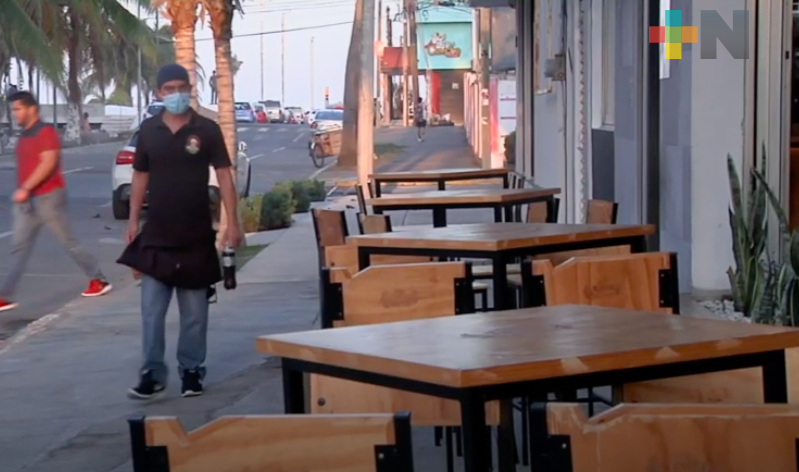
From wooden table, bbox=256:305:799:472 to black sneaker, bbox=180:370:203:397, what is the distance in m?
3.56

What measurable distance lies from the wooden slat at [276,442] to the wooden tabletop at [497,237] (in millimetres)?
3661

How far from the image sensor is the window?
11.9 metres

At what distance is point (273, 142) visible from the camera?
5519 centimetres

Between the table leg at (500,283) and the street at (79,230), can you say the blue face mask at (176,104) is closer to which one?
the table leg at (500,283)

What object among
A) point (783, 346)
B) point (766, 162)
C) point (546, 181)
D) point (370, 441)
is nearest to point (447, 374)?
point (370, 441)

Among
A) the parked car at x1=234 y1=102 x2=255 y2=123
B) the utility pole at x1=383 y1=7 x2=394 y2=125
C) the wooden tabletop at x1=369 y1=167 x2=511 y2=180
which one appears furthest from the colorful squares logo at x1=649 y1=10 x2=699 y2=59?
the parked car at x1=234 y1=102 x2=255 y2=123

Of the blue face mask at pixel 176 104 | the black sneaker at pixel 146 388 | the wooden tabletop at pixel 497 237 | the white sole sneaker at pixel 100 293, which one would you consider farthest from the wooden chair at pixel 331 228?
the white sole sneaker at pixel 100 293

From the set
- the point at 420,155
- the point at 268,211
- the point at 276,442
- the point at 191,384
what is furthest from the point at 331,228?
the point at 420,155

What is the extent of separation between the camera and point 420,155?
4266cm

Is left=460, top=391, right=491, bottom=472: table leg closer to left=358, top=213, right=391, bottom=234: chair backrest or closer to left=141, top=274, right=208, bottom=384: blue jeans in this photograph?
left=141, top=274, right=208, bottom=384: blue jeans

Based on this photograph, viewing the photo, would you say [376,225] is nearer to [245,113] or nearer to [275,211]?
[275,211]

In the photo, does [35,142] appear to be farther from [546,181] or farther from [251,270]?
[546,181]

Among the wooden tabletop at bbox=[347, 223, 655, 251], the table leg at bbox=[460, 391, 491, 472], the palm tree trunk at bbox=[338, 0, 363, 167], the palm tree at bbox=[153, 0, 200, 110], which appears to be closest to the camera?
the table leg at bbox=[460, 391, 491, 472]

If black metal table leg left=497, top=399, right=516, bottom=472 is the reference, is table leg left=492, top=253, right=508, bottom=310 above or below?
above
